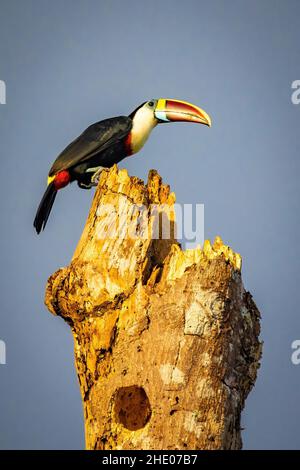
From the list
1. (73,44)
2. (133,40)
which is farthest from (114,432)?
(133,40)

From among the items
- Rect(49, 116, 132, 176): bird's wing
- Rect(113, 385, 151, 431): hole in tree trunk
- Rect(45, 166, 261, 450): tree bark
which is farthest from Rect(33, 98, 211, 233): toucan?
Rect(113, 385, 151, 431): hole in tree trunk

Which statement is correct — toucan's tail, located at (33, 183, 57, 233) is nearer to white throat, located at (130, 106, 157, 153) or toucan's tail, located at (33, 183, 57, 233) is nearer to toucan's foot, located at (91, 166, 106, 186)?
toucan's foot, located at (91, 166, 106, 186)

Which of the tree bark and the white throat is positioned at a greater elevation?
the white throat

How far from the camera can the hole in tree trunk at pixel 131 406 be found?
6610 millimetres

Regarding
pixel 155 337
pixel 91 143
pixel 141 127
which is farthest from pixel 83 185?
pixel 155 337

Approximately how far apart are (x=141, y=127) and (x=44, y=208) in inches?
59.3

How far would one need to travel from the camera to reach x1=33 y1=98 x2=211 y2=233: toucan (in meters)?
9.55

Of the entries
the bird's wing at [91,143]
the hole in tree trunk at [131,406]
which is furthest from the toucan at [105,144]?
the hole in tree trunk at [131,406]

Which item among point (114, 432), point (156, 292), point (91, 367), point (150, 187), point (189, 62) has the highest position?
point (189, 62)

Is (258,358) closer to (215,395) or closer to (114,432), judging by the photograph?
(215,395)

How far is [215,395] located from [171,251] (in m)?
1.20

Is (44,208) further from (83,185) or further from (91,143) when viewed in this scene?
(91,143)

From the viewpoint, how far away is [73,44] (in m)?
174

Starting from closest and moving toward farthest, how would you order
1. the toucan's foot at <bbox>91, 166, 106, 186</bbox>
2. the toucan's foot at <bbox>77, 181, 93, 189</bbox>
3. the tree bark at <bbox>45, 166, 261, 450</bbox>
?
the tree bark at <bbox>45, 166, 261, 450</bbox> → the toucan's foot at <bbox>91, 166, 106, 186</bbox> → the toucan's foot at <bbox>77, 181, 93, 189</bbox>
